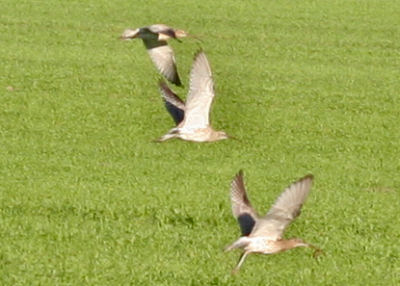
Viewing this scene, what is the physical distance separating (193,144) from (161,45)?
4.99 ft

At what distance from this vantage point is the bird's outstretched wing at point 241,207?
10977mm

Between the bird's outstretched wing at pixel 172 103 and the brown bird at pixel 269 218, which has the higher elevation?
the brown bird at pixel 269 218

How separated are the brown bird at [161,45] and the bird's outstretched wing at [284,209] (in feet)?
20.7

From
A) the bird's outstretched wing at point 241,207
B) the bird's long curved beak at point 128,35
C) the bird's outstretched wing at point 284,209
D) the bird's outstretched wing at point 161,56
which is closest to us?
the bird's outstretched wing at point 284,209

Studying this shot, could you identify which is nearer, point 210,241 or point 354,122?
point 210,241

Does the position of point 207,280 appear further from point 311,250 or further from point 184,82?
point 184,82

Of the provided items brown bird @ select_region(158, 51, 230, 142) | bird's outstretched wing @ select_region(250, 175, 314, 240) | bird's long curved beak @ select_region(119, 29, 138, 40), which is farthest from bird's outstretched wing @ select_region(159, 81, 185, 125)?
bird's outstretched wing @ select_region(250, 175, 314, 240)

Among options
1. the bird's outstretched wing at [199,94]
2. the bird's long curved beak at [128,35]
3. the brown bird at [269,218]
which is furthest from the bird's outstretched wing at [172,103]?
the brown bird at [269,218]

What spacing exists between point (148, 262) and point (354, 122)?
831cm

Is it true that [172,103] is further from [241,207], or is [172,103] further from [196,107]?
[241,207]

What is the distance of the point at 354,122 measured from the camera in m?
19.5

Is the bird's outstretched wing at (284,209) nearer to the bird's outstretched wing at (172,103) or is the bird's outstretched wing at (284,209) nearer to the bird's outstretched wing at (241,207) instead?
the bird's outstretched wing at (241,207)

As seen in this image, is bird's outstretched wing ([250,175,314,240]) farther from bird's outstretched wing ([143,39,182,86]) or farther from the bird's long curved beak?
bird's outstretched wing ([143,39,182,86])

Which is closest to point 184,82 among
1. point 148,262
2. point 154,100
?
point 154,100
